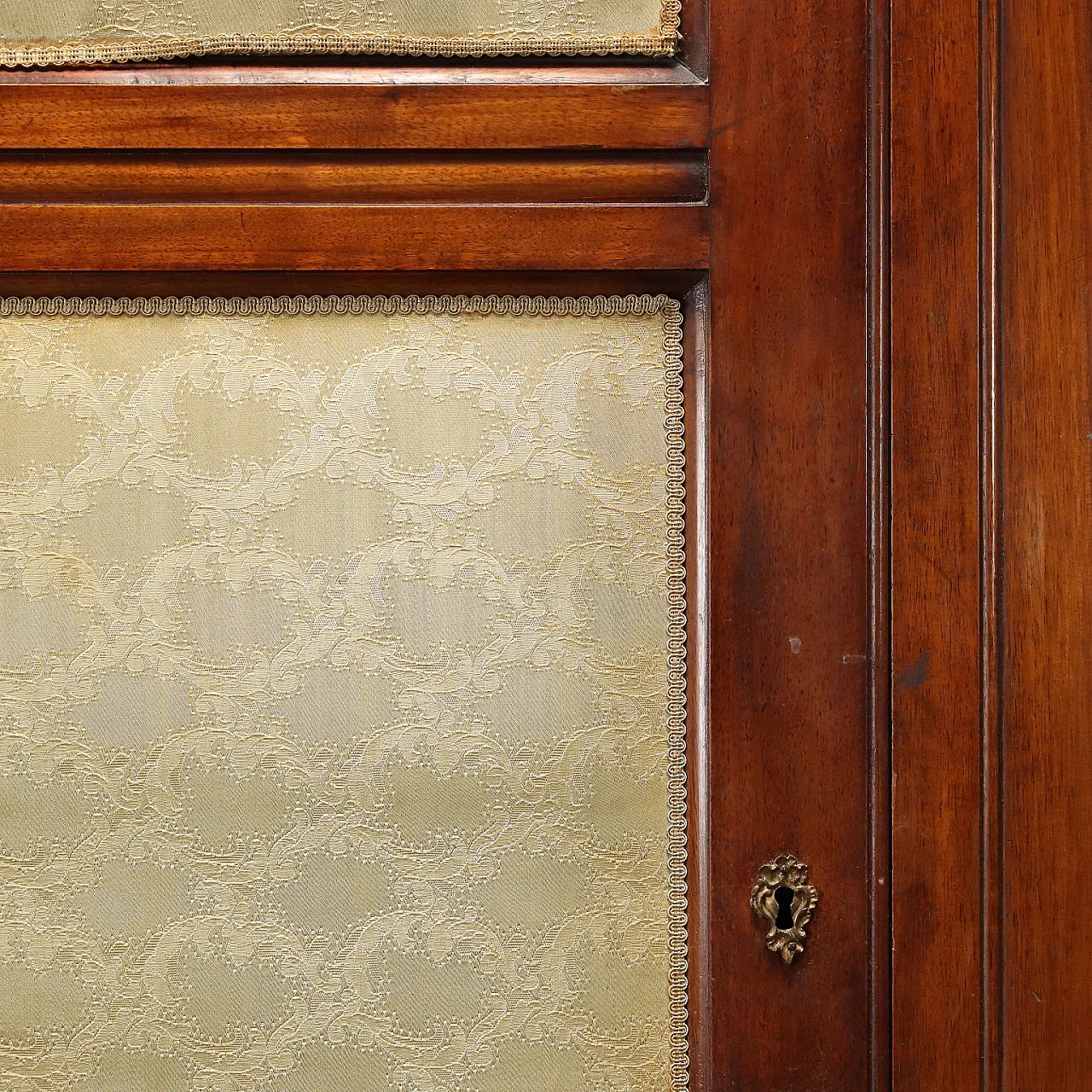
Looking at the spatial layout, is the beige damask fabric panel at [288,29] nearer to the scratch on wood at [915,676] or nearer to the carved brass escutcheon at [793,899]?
the scratch on wood at [915,676]

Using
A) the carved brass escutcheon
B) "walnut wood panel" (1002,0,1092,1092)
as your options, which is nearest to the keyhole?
the carved brass escutcheon

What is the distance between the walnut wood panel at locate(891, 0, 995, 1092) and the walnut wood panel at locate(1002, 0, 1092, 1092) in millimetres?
19

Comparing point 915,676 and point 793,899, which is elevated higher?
point 915,676

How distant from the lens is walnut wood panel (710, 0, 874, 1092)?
0.57 m

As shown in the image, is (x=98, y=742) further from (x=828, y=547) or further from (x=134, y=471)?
(x=828, y=547)

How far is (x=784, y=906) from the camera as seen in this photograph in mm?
568

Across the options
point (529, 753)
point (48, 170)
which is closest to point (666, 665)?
point (529, 753)

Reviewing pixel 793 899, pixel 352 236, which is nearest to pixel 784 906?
pixel 793 899

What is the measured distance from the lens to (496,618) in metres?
0.57

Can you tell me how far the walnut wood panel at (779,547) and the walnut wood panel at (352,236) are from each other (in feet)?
0.17

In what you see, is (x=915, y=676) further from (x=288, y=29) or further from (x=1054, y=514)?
(x=288, y=29)

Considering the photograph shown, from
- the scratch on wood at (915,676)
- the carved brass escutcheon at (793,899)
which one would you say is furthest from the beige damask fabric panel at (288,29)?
the carved brass escutcheon at (793,899)

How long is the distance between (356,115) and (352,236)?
0.25ft

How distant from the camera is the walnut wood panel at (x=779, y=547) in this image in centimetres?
57
